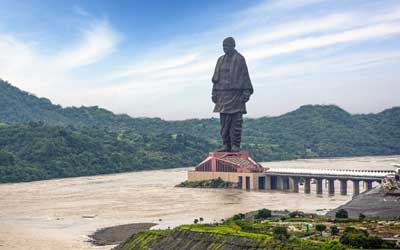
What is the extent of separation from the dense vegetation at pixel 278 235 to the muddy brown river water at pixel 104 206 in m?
8.73

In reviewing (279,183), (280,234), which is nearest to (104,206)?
(279,183)

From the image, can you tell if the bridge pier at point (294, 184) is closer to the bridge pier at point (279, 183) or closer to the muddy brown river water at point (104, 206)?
the bridge pier at point (279, 183)

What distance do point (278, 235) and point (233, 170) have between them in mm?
52754

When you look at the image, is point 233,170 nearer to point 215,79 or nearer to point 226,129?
point 226,129

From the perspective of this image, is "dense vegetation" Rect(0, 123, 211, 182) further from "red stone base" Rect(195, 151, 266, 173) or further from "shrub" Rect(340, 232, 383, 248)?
"shrub" Rect(340, 232, 383, 248)

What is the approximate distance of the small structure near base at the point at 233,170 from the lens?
83688 mm

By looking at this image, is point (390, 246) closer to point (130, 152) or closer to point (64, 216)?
point (64, 216)

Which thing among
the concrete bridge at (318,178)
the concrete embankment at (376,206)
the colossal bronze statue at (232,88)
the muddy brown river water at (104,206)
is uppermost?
the colossal bronze statue at (232,88)

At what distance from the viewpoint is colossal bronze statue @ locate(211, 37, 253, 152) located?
276 feet

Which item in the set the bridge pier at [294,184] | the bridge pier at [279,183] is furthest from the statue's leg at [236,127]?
the bridge pier at [294,184]

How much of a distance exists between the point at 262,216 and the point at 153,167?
85.6 meters

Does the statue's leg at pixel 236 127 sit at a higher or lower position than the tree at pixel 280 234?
higher

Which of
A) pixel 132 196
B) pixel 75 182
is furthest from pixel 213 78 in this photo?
pixel 75 182

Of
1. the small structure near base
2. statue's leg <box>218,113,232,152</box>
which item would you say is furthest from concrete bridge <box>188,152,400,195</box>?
statue's leg <box>218,113,232,152</box>
